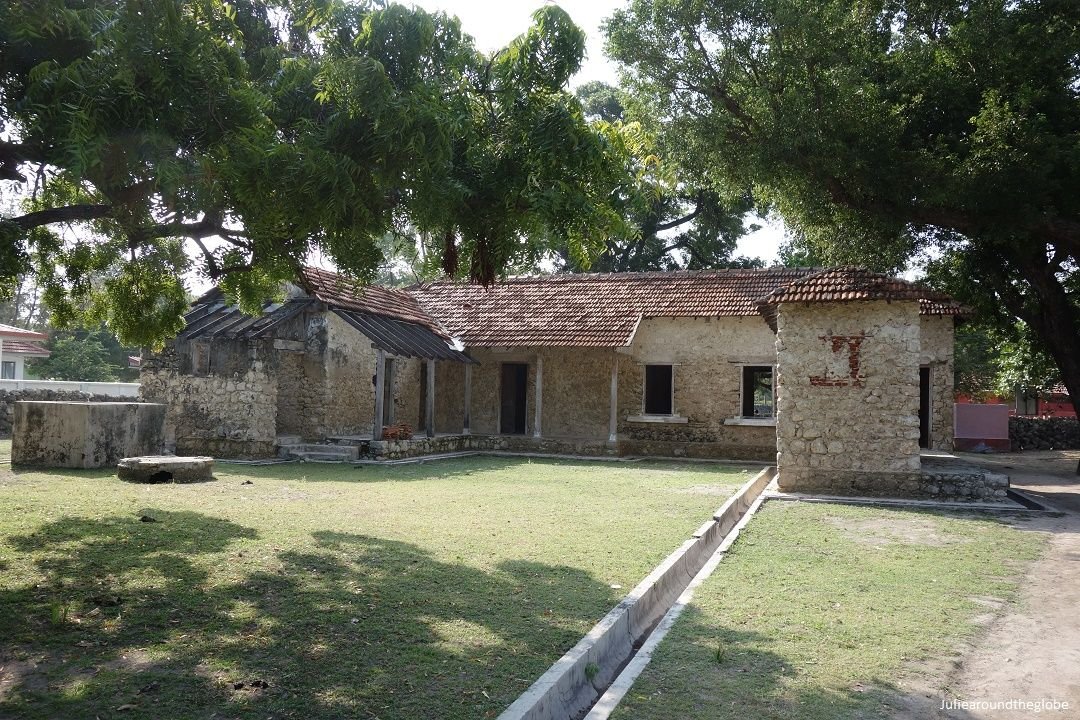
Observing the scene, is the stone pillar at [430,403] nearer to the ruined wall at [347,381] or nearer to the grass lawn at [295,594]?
the ruined wall at [347,381]

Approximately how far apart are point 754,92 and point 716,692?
35.1ft

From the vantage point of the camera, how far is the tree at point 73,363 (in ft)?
113

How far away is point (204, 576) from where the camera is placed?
19.8 feet

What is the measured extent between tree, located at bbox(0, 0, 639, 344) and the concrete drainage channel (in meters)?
3.06

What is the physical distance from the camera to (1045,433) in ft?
85.0

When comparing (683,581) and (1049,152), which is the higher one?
(1049,152)

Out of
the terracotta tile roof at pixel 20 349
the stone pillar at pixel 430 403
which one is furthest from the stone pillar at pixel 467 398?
the terracotta tile roof at pixel 20 349

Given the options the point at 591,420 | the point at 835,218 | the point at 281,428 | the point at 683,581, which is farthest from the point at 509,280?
the point at 683,581

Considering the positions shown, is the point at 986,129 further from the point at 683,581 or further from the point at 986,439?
the point at 986,439

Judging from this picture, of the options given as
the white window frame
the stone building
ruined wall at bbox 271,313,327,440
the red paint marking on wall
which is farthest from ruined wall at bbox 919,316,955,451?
ruined wall at bbox 271,313,327,440

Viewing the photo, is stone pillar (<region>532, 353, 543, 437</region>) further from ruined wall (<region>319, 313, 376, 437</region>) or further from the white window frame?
ruined wall (<region>319, 313, 376, 437</region>)

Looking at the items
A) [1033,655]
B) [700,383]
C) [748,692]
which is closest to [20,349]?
[700,383]

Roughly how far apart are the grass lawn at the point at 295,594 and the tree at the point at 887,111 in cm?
605

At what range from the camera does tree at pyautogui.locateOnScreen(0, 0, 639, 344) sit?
16.2ft
